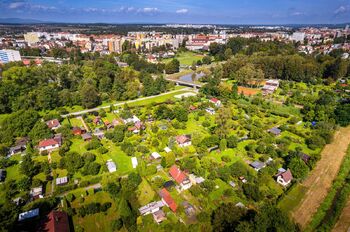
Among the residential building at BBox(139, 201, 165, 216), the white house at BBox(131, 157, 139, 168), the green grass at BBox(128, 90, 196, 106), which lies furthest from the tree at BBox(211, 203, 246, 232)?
the green grass at BBox(128, 90, 196, 106)

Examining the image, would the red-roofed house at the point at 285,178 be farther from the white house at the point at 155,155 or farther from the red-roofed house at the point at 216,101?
the red-roofed house at the point at 216,101

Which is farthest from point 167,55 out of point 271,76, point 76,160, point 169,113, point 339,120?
point 76,160

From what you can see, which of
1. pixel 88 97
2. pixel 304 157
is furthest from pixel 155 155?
pixel 88 97

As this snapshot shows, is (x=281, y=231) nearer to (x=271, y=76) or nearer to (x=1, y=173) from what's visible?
(x=1, y=173)

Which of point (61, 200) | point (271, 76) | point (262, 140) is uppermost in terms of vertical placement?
point (271, 76)

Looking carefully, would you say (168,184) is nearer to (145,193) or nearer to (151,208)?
(145,193)

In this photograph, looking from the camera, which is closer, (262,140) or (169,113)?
(262,140)

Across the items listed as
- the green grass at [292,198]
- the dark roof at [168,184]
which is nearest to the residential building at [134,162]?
the dark roof at [168,184]
